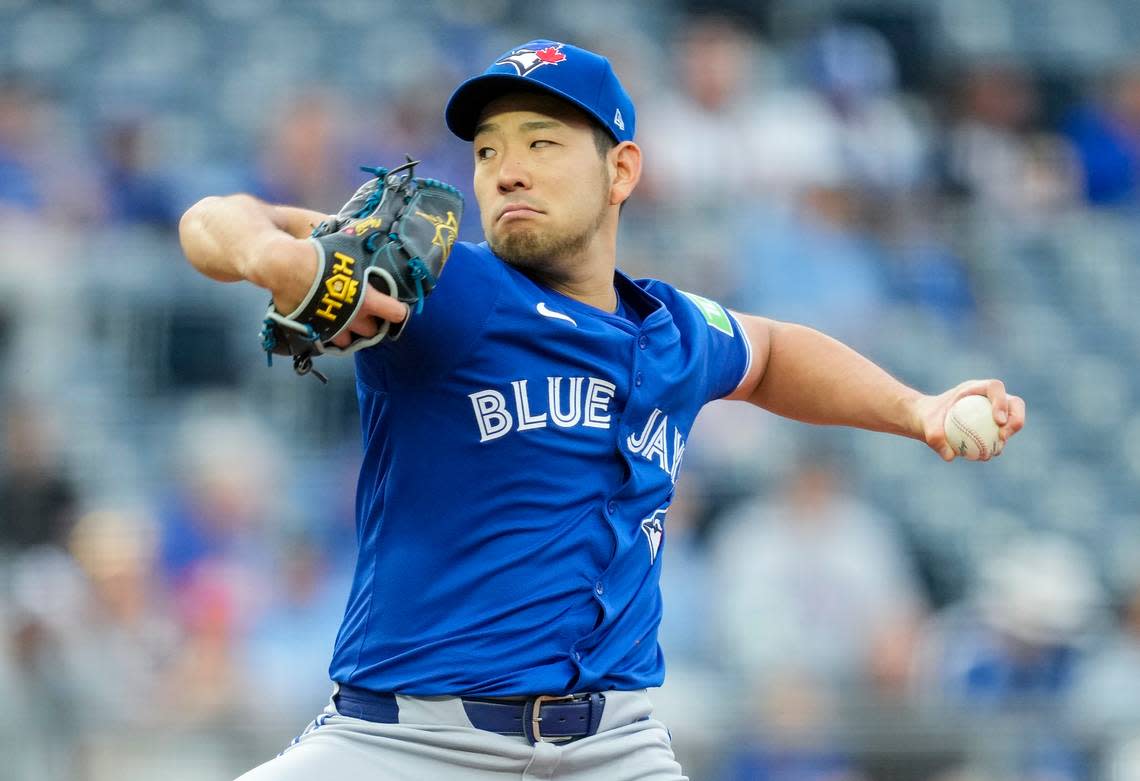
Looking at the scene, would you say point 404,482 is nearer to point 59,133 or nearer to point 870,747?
point 870,747

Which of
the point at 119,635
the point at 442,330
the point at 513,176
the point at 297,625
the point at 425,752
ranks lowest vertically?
the point at 425,752

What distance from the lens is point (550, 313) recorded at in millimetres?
3537

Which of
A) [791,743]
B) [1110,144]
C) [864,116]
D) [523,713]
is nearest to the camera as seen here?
[523,713]

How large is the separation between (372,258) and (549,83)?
0.73 metres

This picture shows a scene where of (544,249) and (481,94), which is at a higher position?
(481,94)

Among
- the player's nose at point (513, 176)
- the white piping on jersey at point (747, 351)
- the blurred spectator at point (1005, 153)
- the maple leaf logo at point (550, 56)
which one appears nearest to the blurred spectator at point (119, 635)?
the white piping on jersey at point (747, 351)

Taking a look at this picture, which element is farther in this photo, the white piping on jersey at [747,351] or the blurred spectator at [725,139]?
the blurred spectator at [725,139]

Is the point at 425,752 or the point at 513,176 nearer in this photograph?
the point at 425,752

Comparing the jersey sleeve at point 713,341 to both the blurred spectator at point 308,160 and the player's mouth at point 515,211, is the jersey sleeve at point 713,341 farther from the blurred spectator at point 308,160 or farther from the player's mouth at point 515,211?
the blurred spectator at point 308,160

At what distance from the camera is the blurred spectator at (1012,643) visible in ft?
26.3

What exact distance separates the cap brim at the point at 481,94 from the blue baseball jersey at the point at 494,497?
14.7 inches

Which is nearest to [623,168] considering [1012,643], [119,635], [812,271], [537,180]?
[537,180]

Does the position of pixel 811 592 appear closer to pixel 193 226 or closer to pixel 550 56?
pixel 550 56

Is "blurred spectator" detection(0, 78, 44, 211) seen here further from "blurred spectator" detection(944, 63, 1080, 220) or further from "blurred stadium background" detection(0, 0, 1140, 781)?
"blurred spectator" detection(944, 63, 1080, 220)
